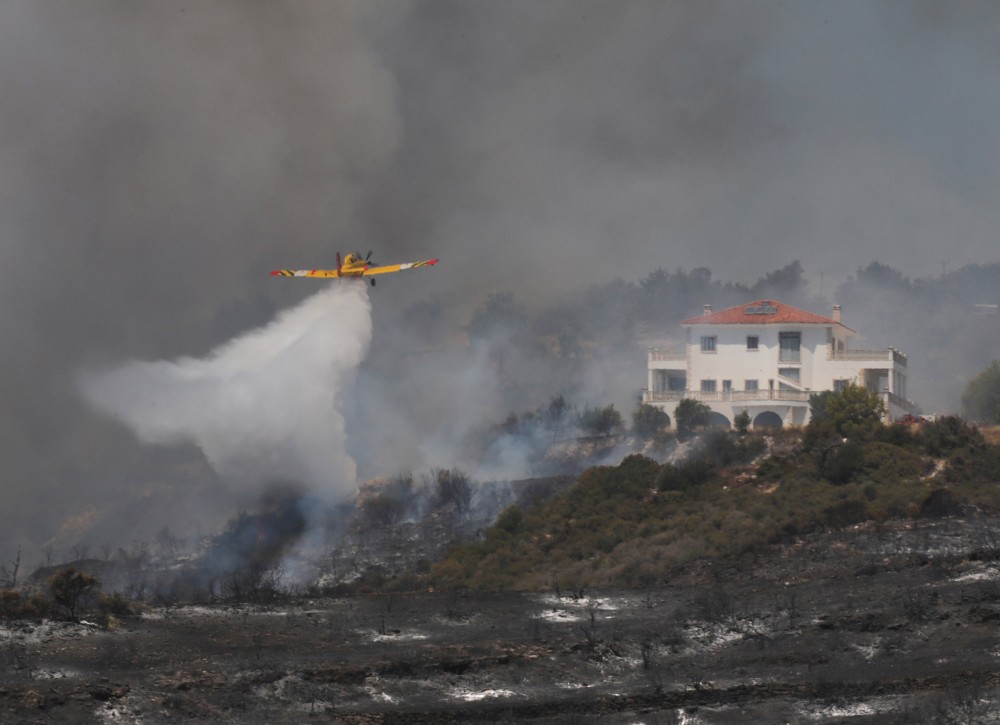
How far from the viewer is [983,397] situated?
12188 centimetres

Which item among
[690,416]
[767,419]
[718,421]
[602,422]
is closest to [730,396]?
[718,421]

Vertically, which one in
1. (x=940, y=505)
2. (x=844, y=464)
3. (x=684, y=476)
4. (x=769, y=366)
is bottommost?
(x=940, y=505)

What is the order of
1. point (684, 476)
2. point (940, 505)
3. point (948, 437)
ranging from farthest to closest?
point (684, 476)
point (948, 437)
point (940, 505)

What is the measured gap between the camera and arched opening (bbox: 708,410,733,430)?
10992 centimetres

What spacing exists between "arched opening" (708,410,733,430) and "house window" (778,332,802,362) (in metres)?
5.33

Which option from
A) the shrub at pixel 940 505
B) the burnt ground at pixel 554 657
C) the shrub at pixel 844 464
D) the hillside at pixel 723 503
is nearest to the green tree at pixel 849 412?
the hillside at pixel 723 503

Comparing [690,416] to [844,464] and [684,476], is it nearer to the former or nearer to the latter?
[684,476]

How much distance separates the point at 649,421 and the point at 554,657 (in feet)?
178

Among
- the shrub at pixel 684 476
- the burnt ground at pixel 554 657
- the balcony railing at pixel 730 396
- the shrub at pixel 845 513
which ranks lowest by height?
the burnt ground at pixel 554 657

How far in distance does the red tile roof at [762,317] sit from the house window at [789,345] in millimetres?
759

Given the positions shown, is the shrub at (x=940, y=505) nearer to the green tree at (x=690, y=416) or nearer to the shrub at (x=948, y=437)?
the shrub at (x=948, y=437)

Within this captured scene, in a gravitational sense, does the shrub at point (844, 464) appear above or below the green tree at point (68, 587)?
above

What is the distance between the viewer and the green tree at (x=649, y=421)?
4400 inches

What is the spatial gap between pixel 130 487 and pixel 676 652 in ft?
333
